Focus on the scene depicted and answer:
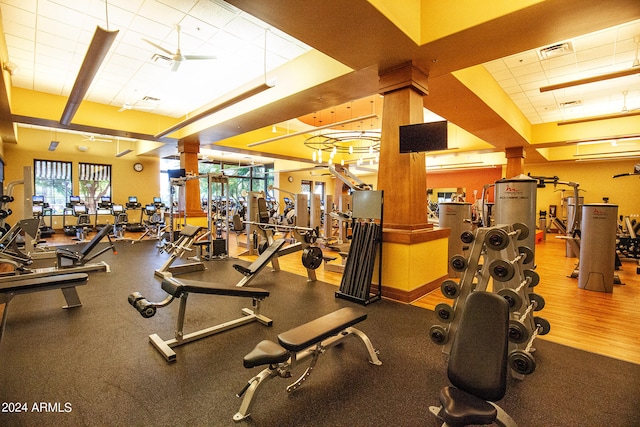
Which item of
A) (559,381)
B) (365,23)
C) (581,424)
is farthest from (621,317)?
(365,23)

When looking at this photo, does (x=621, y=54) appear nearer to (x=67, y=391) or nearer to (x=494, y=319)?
(x=494, y=319)

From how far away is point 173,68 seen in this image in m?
4.14

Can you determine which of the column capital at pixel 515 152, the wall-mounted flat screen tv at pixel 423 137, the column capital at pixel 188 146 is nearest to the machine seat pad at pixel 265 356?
the wall-mounted flat screen tv at pixel 423 137

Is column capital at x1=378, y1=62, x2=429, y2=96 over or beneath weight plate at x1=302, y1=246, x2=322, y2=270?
over

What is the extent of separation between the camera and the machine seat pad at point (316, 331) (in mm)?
1775

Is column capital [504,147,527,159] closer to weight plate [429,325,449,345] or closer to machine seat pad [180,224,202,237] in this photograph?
weight plate [429,325,449,345]

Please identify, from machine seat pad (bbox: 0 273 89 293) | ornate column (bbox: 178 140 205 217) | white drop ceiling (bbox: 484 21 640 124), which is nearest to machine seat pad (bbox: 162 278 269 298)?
machine seat pad (bbox: 0 273 89 293)

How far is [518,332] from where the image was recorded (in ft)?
5.58

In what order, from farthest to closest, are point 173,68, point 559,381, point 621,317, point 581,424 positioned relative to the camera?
point 173,68 < point 621,317 < point 559,381 < point 581,424

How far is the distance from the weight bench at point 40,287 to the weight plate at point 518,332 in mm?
3949

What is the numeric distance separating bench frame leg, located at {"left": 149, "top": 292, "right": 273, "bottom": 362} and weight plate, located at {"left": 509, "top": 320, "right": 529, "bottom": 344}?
2.02 metres

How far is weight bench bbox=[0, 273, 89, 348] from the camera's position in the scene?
2701 millimetres

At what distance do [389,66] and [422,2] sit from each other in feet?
2.34

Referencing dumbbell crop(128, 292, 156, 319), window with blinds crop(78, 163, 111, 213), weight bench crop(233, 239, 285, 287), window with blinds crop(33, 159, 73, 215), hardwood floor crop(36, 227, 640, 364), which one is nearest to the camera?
dumbbell crop(128, 292, 156, 319)
